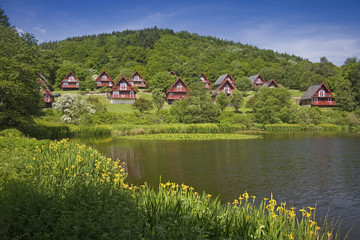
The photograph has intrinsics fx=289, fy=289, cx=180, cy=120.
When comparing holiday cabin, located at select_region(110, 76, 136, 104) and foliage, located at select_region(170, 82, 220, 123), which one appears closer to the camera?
foliage, located at select_region(170, 82, 220, 123)

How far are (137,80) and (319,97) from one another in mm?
48971

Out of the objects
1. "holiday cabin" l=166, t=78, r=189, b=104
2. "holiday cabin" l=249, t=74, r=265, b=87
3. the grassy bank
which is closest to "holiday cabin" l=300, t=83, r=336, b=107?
"holiday cabin" l=249, t=74, r=265, b=87

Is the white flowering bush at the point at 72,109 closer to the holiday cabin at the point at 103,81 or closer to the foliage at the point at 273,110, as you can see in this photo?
the foliage at the point at 273,110

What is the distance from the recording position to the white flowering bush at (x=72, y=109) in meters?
43.0

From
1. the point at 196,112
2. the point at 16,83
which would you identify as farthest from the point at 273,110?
the point at 16,83

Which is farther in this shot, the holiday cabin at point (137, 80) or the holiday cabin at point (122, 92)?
the holiday cabin at point (137, 80)

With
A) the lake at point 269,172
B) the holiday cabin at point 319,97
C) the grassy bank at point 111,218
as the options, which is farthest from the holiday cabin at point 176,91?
the grassy bank at point 111,218

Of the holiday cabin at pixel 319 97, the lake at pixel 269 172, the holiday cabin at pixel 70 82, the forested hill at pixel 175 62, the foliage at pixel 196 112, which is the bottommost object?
the lake at pixel 269 172

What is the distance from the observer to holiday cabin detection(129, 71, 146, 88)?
275 ft

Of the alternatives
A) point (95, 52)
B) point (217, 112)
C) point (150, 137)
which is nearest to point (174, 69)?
point (95, 52)

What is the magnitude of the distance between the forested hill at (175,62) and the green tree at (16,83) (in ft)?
189

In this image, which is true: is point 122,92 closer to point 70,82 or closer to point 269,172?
point 70,82

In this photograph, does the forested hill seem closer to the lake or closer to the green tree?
the green tree

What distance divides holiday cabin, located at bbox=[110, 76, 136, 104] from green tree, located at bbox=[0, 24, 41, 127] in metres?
38.0
